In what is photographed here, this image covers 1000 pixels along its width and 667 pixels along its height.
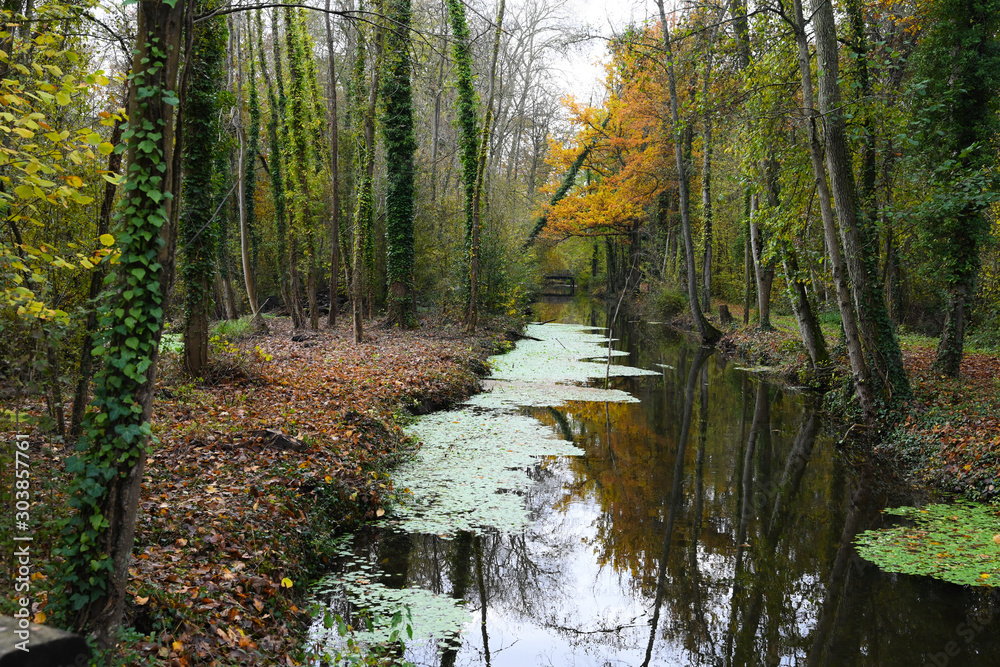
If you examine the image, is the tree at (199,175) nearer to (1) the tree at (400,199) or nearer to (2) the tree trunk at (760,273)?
(1) the tree at (400,199)

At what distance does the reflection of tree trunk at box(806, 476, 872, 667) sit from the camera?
14.0ft

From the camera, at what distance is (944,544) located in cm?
571

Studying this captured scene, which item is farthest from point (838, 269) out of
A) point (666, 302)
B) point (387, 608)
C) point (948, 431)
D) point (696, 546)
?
point (666, 302)

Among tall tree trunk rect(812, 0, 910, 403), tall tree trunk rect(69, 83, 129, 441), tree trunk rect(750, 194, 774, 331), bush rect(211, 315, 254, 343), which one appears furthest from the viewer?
tree trunk rect(750, 194, 774, 331)

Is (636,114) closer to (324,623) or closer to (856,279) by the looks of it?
(856,279)

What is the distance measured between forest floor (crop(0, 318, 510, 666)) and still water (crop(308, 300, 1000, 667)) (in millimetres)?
519

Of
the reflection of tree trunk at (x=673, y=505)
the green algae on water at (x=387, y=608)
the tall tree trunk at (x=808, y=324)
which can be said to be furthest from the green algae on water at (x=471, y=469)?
the tall tree trunk at (x=808, y=324)

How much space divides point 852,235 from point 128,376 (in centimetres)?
960

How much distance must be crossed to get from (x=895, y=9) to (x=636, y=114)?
9646 mm

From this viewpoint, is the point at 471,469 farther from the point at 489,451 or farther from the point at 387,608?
the point at 387,608

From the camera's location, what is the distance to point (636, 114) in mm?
23953

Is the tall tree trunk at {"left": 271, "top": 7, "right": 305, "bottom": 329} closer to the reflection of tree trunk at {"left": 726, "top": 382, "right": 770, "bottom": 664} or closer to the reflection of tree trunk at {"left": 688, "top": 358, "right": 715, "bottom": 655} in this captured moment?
the reflection of tree trunk at {"left": 688, "top": 358, "right": 715, "bottom": 655}

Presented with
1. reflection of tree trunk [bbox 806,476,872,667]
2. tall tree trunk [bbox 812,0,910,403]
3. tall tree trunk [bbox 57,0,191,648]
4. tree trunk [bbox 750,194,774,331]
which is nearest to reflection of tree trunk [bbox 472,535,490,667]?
reflection of tree trunk [bbox 806,476,872,667]

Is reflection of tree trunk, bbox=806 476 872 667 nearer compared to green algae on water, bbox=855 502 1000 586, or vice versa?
reflection of tree trunk, bbox=806 476 872 667
